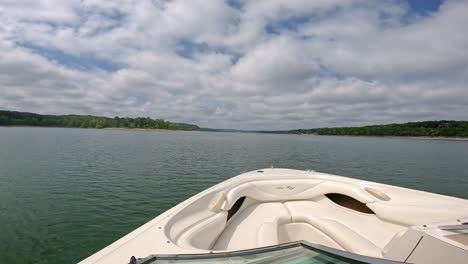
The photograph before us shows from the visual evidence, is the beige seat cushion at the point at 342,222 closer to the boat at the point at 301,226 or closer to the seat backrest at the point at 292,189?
the boat at the point at 301,226

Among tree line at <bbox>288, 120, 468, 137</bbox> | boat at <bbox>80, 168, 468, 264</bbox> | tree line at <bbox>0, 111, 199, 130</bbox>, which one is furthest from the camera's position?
tree line at <bbox>0, 111, 199, 130</bbox>

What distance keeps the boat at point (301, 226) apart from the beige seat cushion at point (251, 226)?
18 millimetres

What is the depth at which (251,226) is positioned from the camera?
4684 millimetres

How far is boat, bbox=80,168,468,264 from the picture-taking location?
172 centimetres

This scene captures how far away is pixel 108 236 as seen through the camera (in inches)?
239

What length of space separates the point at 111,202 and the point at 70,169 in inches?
324

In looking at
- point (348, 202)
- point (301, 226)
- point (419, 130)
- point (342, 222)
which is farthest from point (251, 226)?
point (419, 130)

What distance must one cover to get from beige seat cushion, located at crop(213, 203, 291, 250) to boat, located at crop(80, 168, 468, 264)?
2 cm

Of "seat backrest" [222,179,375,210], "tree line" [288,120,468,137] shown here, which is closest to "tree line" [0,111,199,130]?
"tree line" [288,120,468,137]

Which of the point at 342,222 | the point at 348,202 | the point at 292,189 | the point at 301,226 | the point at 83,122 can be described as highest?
the point at 83,122

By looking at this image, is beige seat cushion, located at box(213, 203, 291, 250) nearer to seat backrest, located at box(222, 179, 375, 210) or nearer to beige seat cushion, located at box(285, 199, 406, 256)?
seat backrest, located at box(222, 179, 375, 210)

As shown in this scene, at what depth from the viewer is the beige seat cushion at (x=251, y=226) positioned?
3852 millimetres

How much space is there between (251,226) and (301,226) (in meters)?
1.14

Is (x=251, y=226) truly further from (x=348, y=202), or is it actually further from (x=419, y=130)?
(x=419, y=130)
